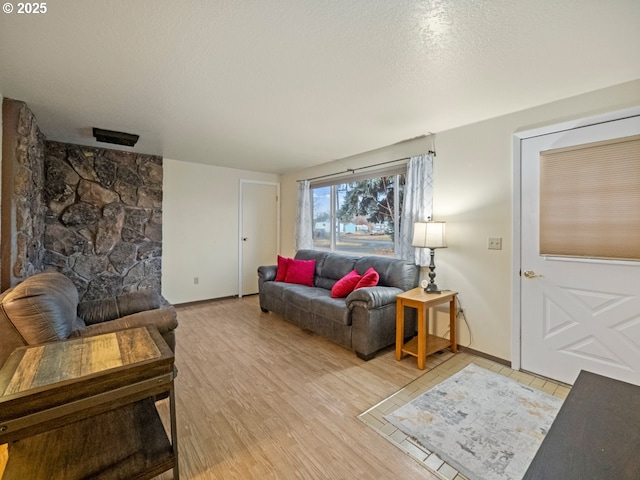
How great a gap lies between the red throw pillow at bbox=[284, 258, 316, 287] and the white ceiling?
1.97m

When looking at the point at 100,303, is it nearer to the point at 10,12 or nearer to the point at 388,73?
the point at 10,12

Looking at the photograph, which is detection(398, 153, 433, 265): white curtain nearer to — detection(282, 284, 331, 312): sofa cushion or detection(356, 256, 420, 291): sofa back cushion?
detection(356, 256, 420, 291): sofa back cushion

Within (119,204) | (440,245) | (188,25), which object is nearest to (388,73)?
(188,25)

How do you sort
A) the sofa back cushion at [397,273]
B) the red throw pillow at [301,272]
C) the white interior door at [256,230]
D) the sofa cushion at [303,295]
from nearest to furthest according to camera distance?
the sofa back cushion at [397,273], the sofa cushion at [303,295], the red throw pillow at [301,272], the white interior door at [256,230]

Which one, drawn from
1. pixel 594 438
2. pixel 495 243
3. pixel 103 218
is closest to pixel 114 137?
pixel 103 218

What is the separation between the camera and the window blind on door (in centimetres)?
203

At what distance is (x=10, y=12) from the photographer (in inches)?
54.6

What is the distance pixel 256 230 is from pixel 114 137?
8.49 ft

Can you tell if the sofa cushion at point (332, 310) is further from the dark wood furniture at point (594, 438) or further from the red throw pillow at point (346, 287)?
the dark wood furniture at point (594, 438)

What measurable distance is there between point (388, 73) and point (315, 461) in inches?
92.5

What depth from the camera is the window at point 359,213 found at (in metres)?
3.79

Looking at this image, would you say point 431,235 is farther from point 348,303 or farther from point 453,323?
point 348,303

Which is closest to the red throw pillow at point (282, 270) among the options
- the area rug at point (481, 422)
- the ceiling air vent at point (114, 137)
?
the ceiling air vent at point (114, 137)

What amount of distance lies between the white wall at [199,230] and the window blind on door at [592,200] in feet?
13.9
